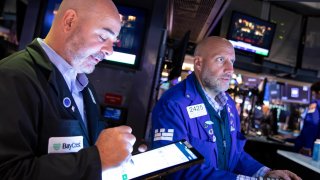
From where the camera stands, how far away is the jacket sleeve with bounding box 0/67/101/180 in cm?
79

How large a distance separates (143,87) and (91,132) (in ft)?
5.23

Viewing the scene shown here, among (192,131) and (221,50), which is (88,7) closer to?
(192,131)

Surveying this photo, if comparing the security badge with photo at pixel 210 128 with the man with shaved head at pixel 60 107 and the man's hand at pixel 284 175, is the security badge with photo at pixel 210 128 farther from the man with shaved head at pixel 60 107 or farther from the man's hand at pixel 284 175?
the man with shaved head at pixel 60 107

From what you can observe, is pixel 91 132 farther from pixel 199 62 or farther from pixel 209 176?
pixel 199 62

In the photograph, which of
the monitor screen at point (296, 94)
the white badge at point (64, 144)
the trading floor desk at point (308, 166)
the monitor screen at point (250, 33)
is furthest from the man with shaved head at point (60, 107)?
the monitor screen at point (296, 94)

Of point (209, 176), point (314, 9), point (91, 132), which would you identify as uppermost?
point (314, 9)

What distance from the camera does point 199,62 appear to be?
230 cm

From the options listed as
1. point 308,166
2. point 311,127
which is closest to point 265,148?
point 311,127

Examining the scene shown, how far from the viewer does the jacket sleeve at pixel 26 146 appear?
787 mm

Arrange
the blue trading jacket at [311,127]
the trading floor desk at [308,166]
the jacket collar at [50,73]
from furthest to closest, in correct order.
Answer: the blue trading jacket at [311,127] < the trading floor desk at [308,166] < the jacket collar at [50,73]

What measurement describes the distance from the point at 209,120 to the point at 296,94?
7.49 metres

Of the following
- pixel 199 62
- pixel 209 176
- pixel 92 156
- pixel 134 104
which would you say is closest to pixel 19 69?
pixel 92 156

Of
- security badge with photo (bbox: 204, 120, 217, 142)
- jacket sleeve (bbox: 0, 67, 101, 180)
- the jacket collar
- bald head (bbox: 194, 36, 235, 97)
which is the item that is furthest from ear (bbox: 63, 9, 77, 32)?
bald head (bbox: 194, 36, 235, 97)

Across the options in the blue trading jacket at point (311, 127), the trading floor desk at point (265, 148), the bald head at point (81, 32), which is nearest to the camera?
the bald head at point (81, 32)
